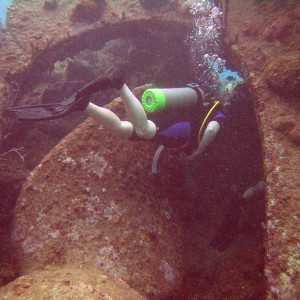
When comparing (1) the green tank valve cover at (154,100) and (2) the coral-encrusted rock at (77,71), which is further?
(2) the coral-encrusted rock at (77,71)

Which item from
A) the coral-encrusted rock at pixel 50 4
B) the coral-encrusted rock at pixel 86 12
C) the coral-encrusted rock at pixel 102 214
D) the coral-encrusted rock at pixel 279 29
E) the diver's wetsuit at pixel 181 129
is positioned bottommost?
the coral-encrusted rock at pixel 102 214

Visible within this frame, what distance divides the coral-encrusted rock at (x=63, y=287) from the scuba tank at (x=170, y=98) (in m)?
2.32

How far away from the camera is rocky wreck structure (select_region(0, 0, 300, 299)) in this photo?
8.98 feet

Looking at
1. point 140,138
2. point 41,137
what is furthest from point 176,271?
point 41,137

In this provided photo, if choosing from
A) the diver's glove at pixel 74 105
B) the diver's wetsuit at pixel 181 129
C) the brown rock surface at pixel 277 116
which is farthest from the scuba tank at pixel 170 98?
the brown rock surface at pixel 277 116

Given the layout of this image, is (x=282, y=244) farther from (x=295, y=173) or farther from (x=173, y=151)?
(x=173, y=151)

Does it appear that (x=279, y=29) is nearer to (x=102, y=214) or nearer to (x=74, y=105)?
(x=74, y=105)

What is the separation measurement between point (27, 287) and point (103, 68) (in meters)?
7.51

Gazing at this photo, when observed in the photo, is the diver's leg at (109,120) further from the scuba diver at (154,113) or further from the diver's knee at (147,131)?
the diver's knee at (147,131)

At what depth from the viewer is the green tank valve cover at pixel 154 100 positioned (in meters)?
3.56

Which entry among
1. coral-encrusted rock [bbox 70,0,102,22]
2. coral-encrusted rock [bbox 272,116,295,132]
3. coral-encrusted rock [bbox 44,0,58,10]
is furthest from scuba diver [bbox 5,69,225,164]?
coral-encrusted rock [bbox 44,0,58,10]

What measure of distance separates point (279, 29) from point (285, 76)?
1746mm

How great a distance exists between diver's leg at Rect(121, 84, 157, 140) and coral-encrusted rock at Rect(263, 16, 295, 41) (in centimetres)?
362

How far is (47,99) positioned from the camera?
6.54m
